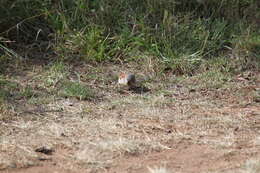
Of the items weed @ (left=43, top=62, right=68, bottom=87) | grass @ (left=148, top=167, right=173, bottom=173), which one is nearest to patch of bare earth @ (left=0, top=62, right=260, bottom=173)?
grass @ (left=148, top=167, right=173, bottom=173)

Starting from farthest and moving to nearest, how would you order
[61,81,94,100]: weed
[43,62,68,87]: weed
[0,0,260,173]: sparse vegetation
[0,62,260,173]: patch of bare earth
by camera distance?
[43,62,68,87]: weed
[61,81,94,100]: weed
[0,0,260,173]: sparse vegetation
[0,62,260,173]: patch of bare earth

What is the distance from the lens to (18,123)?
4305 mm

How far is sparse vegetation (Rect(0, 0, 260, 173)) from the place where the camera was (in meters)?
3.83

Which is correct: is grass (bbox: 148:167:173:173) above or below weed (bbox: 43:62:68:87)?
above

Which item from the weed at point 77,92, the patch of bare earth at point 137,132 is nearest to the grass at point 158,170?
the patch of bare earth at point 137,132

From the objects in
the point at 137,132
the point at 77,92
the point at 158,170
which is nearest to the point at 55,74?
the point at 77,92

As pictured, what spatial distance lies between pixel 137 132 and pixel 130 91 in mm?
1091

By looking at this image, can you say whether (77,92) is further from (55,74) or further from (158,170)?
(158,170)

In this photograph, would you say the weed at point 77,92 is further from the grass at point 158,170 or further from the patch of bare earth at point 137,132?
the grass at point 158,170

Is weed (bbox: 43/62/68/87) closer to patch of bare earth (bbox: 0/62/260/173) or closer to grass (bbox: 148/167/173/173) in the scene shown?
patch of bare earth (bbox: 0/62/260/173)

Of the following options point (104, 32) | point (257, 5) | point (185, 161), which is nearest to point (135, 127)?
point (185, 161)

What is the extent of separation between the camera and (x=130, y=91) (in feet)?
17.3

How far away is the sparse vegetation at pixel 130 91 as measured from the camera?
3828 millimetres

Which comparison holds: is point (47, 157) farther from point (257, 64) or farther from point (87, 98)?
point (257, 64)
